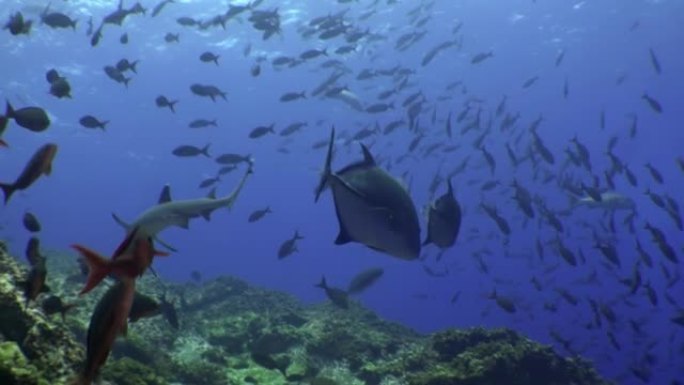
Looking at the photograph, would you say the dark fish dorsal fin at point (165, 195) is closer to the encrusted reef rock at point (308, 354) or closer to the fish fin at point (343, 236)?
the encrusted reef rock at point (308, 354)

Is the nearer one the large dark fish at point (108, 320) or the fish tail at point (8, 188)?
the large dark fish at point (108, 320)

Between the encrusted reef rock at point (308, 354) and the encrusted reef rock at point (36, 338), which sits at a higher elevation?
the encrusted reef rock at point (36, 338)

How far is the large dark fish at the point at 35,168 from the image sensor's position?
16.8ft

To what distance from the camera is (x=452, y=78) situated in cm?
4262

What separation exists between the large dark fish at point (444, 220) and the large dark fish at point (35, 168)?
3.52m

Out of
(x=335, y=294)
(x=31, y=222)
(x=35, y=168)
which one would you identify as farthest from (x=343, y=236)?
(x=335, y=294)

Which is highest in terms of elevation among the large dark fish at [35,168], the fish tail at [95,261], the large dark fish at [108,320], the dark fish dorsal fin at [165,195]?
the fish tail at [95,261]

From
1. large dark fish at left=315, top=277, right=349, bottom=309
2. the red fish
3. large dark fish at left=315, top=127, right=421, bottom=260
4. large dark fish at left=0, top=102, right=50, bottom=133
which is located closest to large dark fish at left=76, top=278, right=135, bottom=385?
the red fish

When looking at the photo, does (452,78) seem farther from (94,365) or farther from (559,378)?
(94,365)

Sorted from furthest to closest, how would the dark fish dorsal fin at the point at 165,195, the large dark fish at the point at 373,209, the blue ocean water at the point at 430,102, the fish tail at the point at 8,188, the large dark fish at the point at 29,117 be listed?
the blue ocean water at the point at 430,102, the dark fish dorsal fin at the point at 165,195, the large dark fish at the point at 29,117, the fish tail at the point at 8,188, the large dark fish at the point at 373,209

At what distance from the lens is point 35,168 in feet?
16.9

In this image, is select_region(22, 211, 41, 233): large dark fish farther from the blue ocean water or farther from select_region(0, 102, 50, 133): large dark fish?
the blue ocean water

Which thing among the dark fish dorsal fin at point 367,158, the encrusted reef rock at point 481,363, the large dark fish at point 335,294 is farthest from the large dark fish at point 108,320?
the large dark fish at point 335,294

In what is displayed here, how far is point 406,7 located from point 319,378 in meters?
27.4
